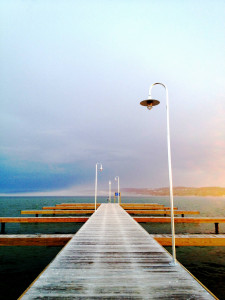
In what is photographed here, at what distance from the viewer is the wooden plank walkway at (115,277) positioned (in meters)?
3.83

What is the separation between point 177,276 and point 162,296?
100 cm

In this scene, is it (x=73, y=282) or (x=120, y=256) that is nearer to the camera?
(x=73, y=282)

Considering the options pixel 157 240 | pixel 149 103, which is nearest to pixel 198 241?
pixel 157 240

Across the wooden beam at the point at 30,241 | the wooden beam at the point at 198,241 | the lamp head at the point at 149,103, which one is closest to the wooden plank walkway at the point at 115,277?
the wooden beam at the point at 198,241

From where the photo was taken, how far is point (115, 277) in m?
4.54

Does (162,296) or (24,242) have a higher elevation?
(162,296)

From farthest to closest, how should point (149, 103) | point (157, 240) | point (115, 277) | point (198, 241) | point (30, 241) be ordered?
1. point (30, 241)
2. point (157, 240)
3. point (198, 241)
4. point (149, 103)
5. point (115, 277)

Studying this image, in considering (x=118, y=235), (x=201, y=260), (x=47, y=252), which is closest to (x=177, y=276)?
(x=118, y=235)

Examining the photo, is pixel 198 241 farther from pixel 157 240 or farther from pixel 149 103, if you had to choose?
pixel 149 103

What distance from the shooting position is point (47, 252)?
42.9 ft

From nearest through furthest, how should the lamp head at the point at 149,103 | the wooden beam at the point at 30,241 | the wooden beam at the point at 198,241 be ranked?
1. the lamp head at the point at 149,103
2. the wooden beam at the point at 198,241
3. the wooden beam at the point at 30,241

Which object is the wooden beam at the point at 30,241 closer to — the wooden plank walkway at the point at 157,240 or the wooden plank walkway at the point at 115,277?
the wooden plank walkway at the point at 157,240

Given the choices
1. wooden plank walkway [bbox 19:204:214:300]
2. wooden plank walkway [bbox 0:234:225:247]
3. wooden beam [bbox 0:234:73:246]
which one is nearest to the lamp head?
wooden plank walkway [bbox 19:204:214:300]

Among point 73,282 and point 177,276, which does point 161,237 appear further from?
point 73,282
